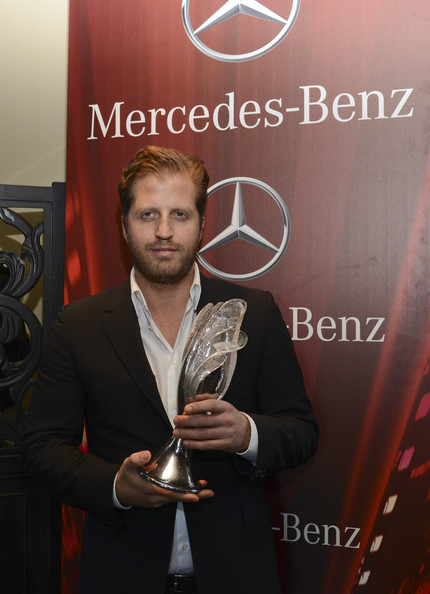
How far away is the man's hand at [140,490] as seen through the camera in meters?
1.37

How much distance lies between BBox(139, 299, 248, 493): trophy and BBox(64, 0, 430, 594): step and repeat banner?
2.68 feet

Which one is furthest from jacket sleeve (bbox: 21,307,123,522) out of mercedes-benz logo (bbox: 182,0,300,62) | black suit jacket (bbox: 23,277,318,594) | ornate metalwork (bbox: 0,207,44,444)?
mercedes-benz logo (bbox: 182,0,300,62)

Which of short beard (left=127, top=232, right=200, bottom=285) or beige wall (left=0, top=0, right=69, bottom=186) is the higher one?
beige wall (left=0, top=0, right=69, bottom=186)

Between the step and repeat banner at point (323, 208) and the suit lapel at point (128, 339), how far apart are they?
578 mm

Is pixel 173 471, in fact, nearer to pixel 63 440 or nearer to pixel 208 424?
pixel 208 424

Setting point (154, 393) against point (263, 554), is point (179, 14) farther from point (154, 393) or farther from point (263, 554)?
point (263, 554)

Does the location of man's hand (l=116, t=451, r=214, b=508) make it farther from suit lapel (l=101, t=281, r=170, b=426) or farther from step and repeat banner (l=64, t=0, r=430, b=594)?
step and repeat banner (l=64, t=0, r=430, b=594)

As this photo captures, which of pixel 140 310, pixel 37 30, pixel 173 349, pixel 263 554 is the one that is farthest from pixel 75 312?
pixel 37 30

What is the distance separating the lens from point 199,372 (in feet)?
4.65

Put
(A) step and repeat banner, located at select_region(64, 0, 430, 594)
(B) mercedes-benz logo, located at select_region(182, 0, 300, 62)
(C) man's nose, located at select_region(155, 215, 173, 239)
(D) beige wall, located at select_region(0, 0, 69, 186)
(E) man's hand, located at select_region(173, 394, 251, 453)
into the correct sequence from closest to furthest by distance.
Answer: (E) man's hand, located at select_region(173, 394, 251, 453)
(C) man's nose, located at select_region(155, 215, 173, 239)
(A) step and repeat banner, located at select_region(64, 0, 430, 594)
(B) mercedes-benz logo, located at select_region(182, 0, 300, 62)
(D) beige wall, located at select_region(0, 0, 69, 186)

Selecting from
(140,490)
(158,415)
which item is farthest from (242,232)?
(140,490)

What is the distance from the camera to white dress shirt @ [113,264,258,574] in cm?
164

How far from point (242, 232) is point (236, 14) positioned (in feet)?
2.59

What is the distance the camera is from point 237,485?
5.58 ft
